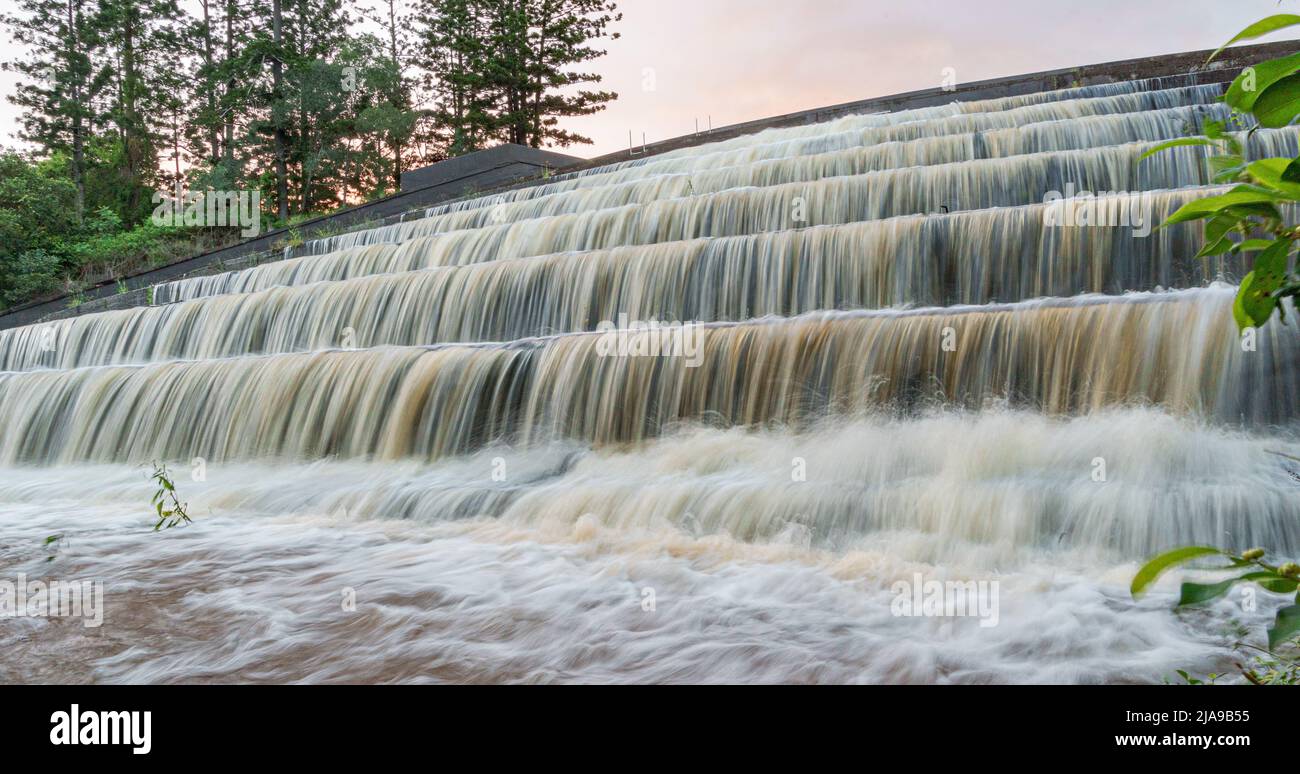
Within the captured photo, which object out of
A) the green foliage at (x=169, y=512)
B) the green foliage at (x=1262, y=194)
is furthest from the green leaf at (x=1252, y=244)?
the green foliage at (x=169, y=512)

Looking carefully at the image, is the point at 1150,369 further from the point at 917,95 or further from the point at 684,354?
the point at 917,95

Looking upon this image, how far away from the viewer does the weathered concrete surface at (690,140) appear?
1279 cm

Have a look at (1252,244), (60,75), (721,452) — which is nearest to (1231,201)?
(1252,244)

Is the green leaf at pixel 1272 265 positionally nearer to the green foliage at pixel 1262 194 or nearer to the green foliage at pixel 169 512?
the green foliage at pixel 1262 194

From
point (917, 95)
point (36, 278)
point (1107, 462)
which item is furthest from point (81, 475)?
point (917, 95)

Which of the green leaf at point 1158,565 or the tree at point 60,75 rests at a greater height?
the tree at point 60,75

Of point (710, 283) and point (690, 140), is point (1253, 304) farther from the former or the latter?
point (690, 140)

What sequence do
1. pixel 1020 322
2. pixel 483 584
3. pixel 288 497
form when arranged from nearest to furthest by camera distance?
pixel 483 584
pixel 1020 322
pixel 288 497

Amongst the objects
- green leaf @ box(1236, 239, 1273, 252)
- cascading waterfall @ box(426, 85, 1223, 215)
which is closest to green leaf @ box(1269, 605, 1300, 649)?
green leaf @ box(1236, 239, 1273, 252)

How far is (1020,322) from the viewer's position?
17.5ft

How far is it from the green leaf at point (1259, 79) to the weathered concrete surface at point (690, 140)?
12877 millimetres

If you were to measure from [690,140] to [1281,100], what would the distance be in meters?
16.6

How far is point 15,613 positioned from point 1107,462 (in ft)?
16.6

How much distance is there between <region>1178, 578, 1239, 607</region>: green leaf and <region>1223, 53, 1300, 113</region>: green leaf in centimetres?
59
